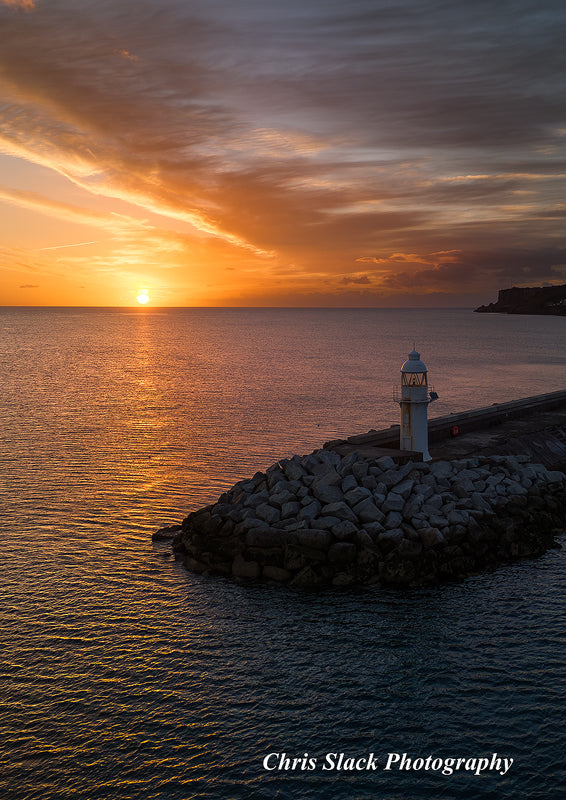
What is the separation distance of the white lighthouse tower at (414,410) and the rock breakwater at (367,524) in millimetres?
2021

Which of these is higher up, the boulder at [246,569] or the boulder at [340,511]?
the boulder at [340,511]

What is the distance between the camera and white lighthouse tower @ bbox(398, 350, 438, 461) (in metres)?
26.4

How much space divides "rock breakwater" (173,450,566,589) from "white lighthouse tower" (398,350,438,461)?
2021 millimetres

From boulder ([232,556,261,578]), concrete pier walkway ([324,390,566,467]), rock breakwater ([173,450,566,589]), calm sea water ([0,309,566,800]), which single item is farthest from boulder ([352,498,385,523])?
concrete pier walkway ([324,390,566,467])

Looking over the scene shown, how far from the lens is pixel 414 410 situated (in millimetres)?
26344

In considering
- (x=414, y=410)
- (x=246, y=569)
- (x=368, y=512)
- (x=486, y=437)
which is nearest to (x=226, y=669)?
(x=246, y=569)

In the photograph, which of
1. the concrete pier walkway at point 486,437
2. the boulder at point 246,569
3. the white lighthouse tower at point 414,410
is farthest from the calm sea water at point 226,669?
the white lighthouse tower at point 414,410

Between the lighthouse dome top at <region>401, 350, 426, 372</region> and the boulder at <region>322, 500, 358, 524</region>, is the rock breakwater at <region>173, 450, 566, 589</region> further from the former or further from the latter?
the lighthouse dome top at <region>401, 350, 426, 372</region>

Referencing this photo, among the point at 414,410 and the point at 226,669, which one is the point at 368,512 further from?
the point at 226,669

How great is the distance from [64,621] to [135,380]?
58841mm

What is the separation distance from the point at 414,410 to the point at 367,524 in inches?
305

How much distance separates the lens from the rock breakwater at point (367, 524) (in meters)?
18.9

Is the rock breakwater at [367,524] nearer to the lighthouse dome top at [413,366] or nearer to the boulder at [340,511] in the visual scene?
the boulder at [340,511]

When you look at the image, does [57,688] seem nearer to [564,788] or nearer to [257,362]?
[564,788]
